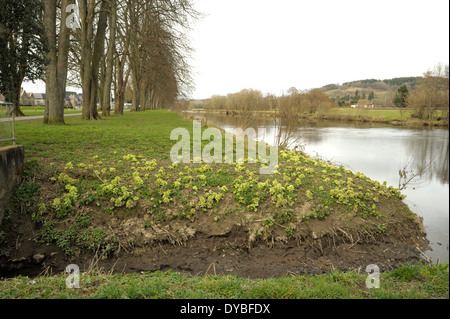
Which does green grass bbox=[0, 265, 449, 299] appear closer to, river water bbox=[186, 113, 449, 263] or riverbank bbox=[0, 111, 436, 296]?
riverbank bbox=[0, 111, 436, 296]

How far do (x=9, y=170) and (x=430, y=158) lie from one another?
57.1ft

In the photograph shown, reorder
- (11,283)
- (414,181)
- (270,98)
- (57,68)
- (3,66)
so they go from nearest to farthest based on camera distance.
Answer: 1. (11,283)
2. (3,66)
3. (414,181)
4. (57,68)
5. (270,98)

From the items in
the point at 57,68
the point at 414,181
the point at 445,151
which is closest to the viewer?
the point at 414,181

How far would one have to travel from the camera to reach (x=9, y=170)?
22.1 feet

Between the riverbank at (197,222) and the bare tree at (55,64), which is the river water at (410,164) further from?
the bare tree at (55,64)

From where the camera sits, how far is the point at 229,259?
19.2 ft

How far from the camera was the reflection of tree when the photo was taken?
12.0 m

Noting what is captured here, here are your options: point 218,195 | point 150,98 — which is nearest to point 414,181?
point 218,195

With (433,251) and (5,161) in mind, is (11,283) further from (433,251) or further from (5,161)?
(433,251)

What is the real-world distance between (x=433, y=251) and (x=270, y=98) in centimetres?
1013

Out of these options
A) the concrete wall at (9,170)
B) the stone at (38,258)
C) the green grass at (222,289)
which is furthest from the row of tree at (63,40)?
the green grass at (222,289)

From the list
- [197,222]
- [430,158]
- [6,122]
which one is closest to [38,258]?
[197,222]

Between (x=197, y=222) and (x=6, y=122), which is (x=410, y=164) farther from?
(x=6, y=122)
